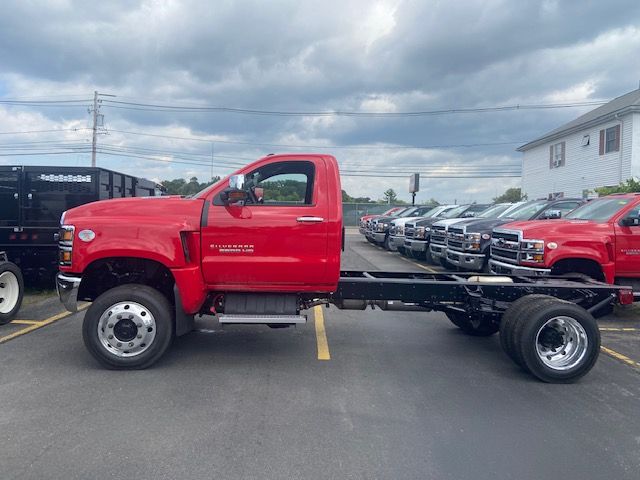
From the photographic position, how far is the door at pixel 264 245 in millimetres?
5445

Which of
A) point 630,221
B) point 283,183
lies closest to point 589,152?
point 630,221

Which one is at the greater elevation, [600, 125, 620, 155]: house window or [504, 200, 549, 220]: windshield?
[600, 125, 620, 155]: house window

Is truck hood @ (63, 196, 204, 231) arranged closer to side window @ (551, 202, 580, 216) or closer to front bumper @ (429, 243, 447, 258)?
front bumper @ (429, 243, 447, 258)

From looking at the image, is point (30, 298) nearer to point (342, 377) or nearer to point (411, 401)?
point (342, 377)

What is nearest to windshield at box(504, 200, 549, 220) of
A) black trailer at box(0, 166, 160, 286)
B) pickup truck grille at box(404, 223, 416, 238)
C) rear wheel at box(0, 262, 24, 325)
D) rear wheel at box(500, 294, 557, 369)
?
pickup truck grille at box(404, 223, 416, 238)

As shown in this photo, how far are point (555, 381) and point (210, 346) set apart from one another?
12.6 ft

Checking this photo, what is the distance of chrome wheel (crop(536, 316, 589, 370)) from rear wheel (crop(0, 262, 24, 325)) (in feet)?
22.1

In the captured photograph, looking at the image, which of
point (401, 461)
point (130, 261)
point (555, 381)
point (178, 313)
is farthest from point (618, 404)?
point (130, 261)

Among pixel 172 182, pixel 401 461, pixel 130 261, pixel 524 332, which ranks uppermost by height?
pixel 172 182

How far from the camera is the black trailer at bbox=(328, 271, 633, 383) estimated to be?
529 cm

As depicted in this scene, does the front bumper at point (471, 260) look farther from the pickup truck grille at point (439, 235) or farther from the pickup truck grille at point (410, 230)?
the pickup truck grille at point (410, 230)

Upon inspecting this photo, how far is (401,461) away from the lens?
3602 mm

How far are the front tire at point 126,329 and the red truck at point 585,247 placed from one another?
495 cm

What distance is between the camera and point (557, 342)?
5.43 m
